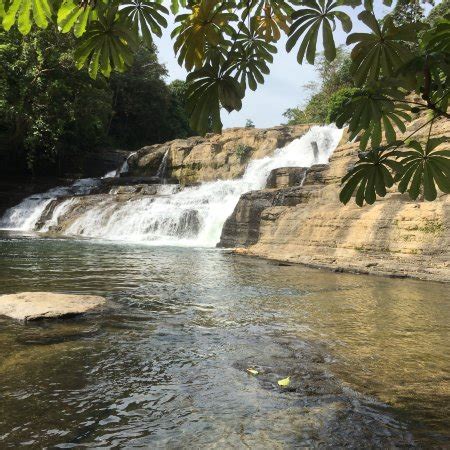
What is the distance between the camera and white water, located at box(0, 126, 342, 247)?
678 inches

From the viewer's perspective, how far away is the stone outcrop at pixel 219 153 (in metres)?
24.8

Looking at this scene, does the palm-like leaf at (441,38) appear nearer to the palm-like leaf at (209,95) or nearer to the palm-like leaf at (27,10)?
the palm-like leaf at (209,95)

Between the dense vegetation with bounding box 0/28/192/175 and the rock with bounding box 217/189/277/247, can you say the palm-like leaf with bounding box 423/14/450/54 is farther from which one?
the dense vegetation with bounding box 0/28/192/175

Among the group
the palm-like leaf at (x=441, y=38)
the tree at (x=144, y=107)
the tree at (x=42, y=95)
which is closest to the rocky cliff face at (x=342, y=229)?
the palm-like leaf at (x=441, y=38)

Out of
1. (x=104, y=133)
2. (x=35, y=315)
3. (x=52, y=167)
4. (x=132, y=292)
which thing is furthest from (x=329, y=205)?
(x=104, y=133)

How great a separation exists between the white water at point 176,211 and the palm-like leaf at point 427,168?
13.9m

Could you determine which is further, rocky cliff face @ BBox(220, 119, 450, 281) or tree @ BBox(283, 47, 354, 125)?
tree @ BBox(283, 47, 354, 125)

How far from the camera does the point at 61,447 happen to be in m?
2.38

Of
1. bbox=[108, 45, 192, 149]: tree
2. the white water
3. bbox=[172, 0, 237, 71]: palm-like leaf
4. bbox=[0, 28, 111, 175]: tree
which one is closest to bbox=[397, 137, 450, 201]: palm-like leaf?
bbox=[172, 0, 237, 71]: palm-like leaf

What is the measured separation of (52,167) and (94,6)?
31650 mm

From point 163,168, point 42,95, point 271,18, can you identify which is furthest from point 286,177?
point 271,18

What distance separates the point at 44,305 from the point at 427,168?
13.9 feet

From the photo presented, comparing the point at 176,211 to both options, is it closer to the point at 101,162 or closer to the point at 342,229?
the point at 342,229

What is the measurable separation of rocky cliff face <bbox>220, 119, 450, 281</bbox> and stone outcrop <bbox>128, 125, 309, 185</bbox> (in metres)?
9.74
